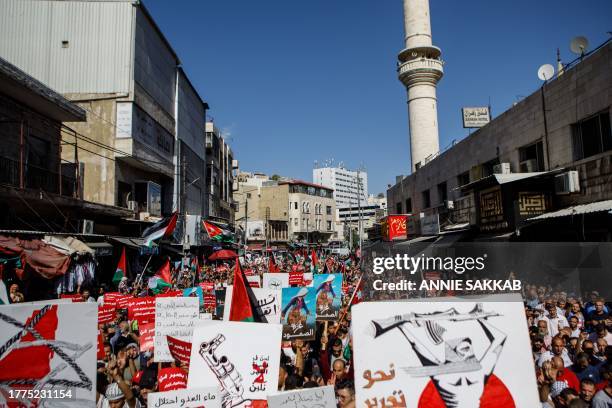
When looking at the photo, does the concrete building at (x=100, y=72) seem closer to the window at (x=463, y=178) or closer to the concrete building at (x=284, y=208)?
the window at (x=463, y=178)

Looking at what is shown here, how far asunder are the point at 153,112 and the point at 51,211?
1289 cm

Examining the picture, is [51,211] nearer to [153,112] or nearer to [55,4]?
[153,112]

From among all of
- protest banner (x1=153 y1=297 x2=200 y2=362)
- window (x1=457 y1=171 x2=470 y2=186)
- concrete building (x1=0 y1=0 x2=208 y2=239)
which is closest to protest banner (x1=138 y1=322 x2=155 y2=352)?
protest banner (x1=153 y1=297 x2=200 y2=362)

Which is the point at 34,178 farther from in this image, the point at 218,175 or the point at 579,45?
the point at 218,175

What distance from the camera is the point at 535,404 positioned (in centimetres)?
391

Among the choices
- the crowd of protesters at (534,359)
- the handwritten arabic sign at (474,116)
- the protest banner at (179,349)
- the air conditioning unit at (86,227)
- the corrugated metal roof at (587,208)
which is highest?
the handwritten arabic sign at (474,116)

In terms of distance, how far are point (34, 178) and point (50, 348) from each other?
14938 millimetres

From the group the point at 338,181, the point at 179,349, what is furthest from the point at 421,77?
the point at 338,181

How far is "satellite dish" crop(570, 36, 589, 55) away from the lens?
13047 millimetres

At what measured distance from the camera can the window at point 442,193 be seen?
24.4m

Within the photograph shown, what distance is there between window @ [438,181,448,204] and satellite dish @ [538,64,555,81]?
10.1m

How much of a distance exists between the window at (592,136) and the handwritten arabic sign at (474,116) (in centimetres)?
1350

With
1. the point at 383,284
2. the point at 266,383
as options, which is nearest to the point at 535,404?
the point at 266,383

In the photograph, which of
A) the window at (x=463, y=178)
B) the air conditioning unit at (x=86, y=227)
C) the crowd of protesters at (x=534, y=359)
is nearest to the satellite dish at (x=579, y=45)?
the crowd of protesters at (x=534, y=359)
